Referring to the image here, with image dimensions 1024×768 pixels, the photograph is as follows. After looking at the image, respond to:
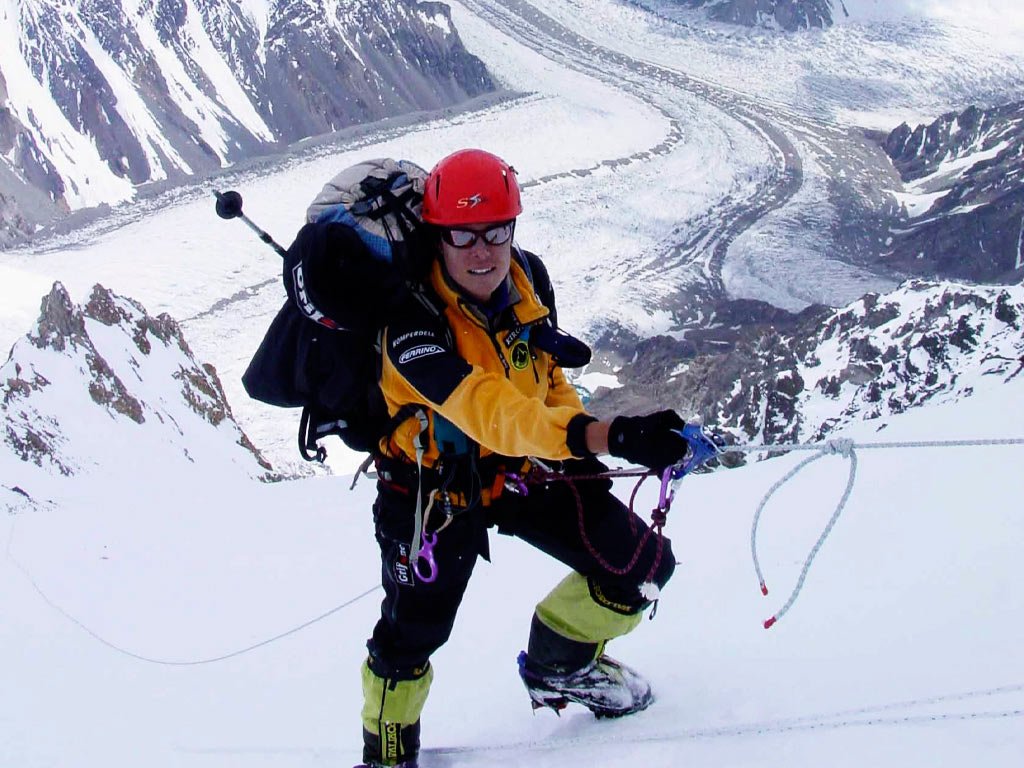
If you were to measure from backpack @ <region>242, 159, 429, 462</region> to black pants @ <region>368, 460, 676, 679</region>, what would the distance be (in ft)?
1.11

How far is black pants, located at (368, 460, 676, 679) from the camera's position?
274cm

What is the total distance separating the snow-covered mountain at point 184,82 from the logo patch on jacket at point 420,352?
51.5 metres

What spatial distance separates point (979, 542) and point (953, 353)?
19162mm

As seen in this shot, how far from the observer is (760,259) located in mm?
50031

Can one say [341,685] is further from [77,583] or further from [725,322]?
[725,322]

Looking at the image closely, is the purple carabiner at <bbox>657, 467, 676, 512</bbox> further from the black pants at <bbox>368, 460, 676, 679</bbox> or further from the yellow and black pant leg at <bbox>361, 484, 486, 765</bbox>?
the yellow and black pant leg at <bbox>361, 484, 486, 765</bbox>

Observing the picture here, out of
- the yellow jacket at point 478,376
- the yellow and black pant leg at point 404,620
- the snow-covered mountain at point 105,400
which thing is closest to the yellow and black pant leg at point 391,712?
the yellow and black pant leg at point 404,620

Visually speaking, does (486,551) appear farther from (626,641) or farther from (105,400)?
(105,400)

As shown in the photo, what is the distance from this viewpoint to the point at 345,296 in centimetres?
233

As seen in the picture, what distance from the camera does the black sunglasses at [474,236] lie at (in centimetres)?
246

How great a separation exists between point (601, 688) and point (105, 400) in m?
15.1

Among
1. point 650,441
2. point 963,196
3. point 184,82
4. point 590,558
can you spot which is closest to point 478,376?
point 650,441

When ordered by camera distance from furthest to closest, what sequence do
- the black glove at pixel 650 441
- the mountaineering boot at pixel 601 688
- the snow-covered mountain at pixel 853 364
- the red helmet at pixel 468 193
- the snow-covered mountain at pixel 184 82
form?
1. the snow-covered mountain at pixel 184 82
2. the snow-covered mountain at pixel 853 364
3. the mountaineering boot at pixel 601 688
4. the red helmet at pixel 468 193
5. the black glove at pixel 650 441

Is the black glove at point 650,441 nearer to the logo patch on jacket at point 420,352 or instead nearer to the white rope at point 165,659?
the logo patch on jacket at point 420,352
